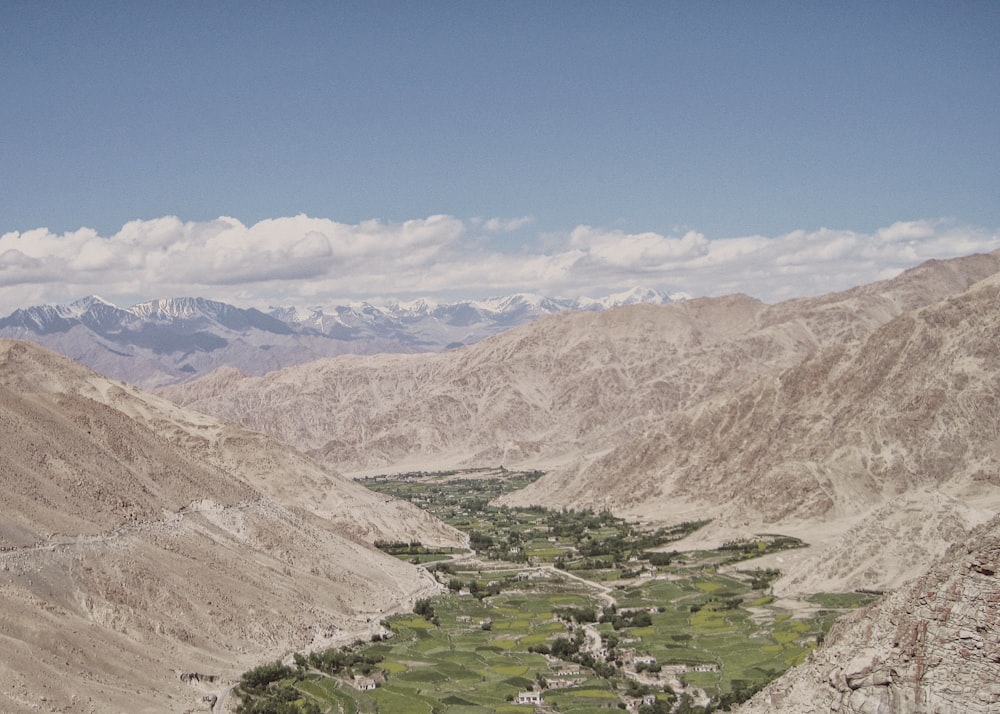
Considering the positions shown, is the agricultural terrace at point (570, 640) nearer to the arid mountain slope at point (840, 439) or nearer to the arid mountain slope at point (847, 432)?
the arid mountain slope at point (840, 439)

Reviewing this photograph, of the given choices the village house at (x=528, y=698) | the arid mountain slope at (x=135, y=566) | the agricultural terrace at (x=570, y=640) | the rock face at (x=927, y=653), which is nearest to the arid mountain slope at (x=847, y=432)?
the agricultural terrace at (x=570, y=640)

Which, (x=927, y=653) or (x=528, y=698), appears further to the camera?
(x=528, y=698)

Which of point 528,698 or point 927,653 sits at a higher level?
point 927,653

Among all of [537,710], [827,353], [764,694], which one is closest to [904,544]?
[537,710]

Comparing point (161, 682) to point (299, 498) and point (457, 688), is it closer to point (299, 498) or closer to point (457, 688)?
point (457, 688)

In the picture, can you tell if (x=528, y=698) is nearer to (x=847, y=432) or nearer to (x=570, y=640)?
(x=570, y=640)

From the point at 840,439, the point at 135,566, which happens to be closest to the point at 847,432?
the point at 840,439
